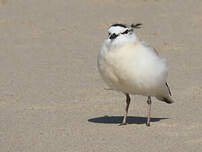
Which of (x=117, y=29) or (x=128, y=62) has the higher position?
(x=117, y=29)

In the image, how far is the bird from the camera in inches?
319

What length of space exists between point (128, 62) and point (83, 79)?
12.7 ft

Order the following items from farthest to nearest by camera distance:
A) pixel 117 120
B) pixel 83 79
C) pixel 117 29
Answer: pixel 83 79
pixel 117 120
pixel 117 29

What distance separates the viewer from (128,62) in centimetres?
809

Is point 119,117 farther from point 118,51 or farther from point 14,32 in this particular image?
point 14,32

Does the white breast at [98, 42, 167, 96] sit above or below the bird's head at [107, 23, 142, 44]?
below

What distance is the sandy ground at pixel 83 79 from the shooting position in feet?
25.7

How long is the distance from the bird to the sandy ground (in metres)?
0.60

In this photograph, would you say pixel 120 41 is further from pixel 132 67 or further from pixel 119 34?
pixel 132 67

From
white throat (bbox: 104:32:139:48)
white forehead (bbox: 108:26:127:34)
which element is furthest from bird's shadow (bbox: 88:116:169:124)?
white forehead (bbox: 108:26:127:34)

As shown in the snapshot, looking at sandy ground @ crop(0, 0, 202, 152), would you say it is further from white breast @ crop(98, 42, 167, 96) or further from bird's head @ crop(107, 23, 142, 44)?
bird's head @ crop(107, 23, 142, 44)

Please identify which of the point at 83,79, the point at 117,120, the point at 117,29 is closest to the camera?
the point at 117,29

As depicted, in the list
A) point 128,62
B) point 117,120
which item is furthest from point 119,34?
point 117,120

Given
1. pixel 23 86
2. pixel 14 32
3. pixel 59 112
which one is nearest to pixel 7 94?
pixel 23 86
